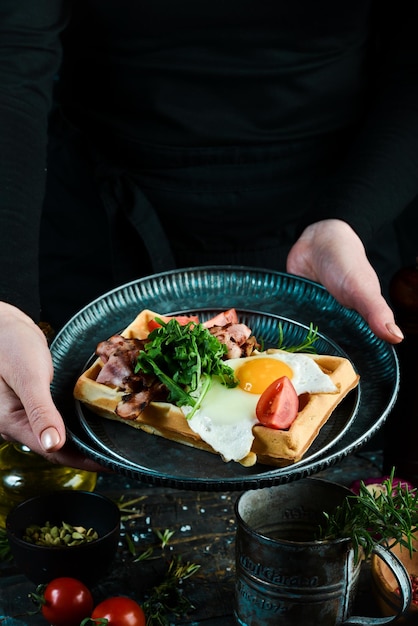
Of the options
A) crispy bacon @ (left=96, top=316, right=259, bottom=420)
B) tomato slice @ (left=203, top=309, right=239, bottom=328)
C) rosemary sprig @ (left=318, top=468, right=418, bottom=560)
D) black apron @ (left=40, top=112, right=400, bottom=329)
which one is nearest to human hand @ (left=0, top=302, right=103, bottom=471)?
crispy bacon @ (left=96, top=316, right=259, bottom=420)

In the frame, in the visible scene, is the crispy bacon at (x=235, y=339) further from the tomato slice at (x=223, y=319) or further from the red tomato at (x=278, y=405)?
the red tomato at (x=278, y=405)

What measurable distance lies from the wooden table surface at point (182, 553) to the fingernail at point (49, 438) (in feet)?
1.79

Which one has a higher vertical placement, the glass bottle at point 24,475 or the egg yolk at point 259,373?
the egg yolk at point 259,373

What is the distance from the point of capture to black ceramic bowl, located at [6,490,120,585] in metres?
1.99

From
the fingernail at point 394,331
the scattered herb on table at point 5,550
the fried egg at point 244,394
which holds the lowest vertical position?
the scattered herb on table at point 5,550

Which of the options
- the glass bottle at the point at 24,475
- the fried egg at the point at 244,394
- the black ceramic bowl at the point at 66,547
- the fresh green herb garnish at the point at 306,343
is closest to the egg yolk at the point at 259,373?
the fried egg at the point at 244,394

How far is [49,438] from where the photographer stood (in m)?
1.77

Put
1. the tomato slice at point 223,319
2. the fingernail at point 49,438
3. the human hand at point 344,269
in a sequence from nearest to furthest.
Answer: the fingernail at point 49,438, the human hand at point 344,269, the tomato slice at point 223,319

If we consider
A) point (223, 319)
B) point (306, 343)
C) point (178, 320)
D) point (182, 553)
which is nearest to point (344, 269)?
point (306, 343)

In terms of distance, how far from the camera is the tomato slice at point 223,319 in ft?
7.41

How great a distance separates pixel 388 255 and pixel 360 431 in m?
1.54

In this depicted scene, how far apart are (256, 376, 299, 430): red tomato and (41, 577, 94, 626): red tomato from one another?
0.60 m

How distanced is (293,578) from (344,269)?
3.01 ft

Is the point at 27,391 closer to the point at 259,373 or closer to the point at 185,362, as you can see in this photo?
the point at 185,362
